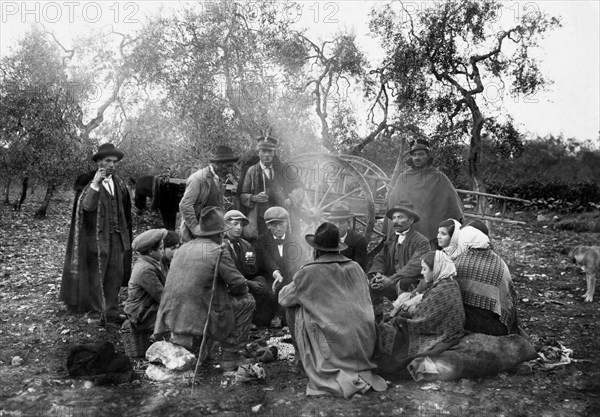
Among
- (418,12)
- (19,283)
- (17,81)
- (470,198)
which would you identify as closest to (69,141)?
(17,81)

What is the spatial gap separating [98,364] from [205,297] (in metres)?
1.06

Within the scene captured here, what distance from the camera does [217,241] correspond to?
5.26 metres

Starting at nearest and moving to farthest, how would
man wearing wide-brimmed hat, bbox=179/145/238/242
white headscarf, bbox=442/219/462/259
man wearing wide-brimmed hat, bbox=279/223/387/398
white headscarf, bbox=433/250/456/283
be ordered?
man wearing wide-brimmed hat, bbox=279/223/387/398 → white headscarf, bbox=433/250/456/283 → white headscarf, bbox=442/219/462/259 → man wearing wide-brimmed hat, bbox=179/145/238/242

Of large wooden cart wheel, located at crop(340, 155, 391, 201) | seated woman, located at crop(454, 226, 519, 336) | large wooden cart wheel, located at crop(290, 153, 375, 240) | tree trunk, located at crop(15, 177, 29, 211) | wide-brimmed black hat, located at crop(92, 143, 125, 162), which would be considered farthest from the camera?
tree trunk, located at crop(15, 177, 29, 211)

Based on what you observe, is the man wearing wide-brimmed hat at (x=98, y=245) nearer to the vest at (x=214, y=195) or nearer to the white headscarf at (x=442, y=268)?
the vest at (x=214, y=195)

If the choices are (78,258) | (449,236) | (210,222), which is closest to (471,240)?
(449,236)

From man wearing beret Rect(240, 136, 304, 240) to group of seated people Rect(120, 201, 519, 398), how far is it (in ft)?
4.61

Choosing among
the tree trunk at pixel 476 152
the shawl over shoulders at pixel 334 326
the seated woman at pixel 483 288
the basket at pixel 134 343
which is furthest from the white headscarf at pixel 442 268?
the tree trunk at pixel 476 152

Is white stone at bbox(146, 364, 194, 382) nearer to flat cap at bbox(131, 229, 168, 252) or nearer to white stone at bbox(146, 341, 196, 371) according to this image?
white stone at bbox(146, 341, 196, 371)

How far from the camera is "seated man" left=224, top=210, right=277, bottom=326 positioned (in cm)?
624

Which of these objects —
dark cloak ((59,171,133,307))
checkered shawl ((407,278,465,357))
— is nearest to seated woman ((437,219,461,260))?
checkered shawl ((407,278,465,357))

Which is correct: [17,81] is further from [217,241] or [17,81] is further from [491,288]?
[491,288]

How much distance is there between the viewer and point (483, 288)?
521 cm

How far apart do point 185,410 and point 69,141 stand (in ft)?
45.1
